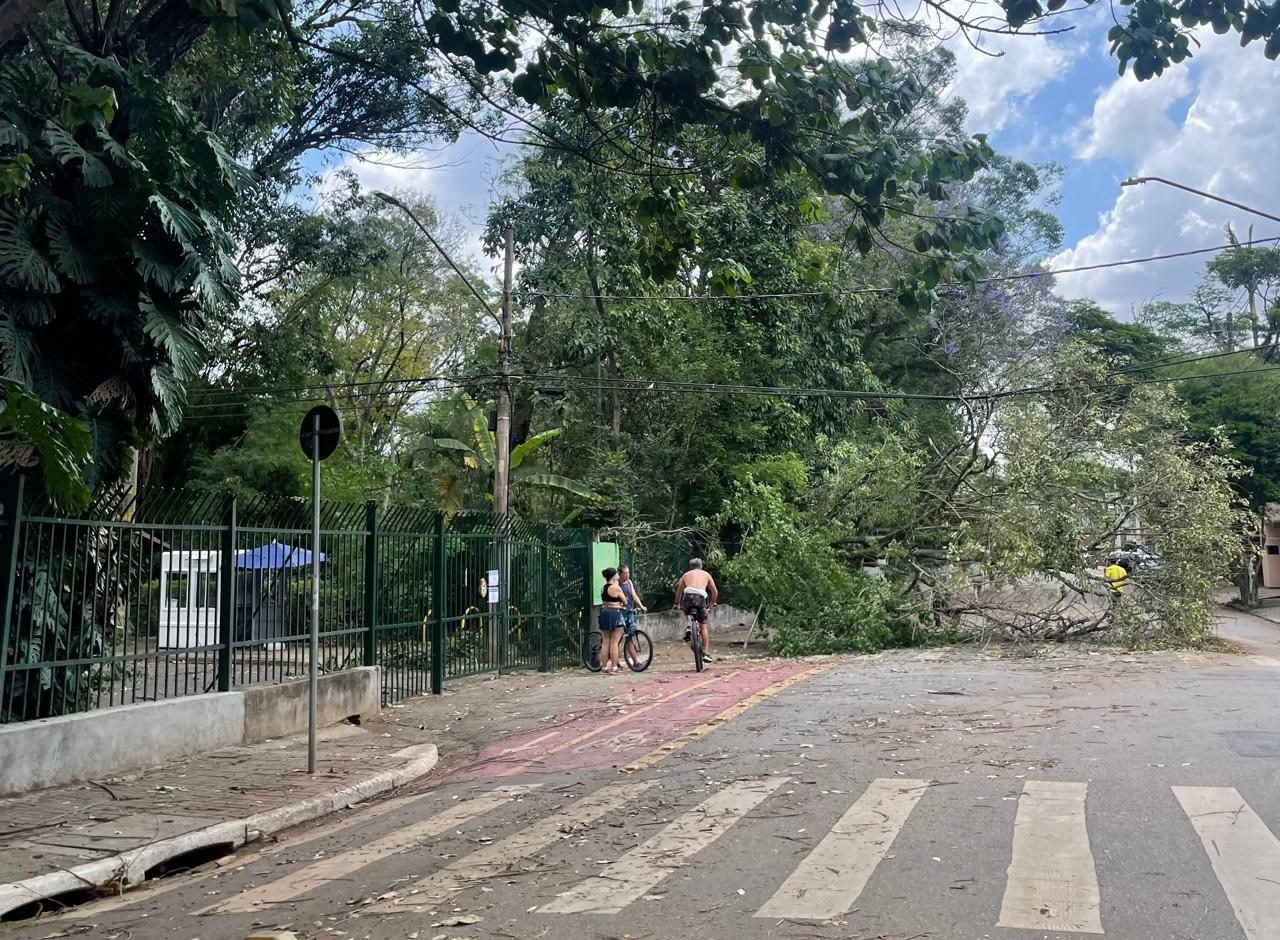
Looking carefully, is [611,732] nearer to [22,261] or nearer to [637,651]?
[22,261]

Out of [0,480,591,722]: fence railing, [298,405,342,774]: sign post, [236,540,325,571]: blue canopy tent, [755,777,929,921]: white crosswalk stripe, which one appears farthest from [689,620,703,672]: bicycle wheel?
[755,777,929,921]: white crosswalk stripe

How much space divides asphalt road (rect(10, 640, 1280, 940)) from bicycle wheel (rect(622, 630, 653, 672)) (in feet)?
24.0

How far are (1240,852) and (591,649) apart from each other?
15366 mm

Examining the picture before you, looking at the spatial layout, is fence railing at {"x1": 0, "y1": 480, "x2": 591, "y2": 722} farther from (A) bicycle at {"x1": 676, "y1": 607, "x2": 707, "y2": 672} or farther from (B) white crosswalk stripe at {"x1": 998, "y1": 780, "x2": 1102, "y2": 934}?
(B) white crosswalk stripe at {"x1": 998, "y1": 780, "x2": 1102, "y2": 934}

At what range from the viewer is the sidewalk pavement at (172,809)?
21.2ft

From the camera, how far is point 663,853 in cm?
619

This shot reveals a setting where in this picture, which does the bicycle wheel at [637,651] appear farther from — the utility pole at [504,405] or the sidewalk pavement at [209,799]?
the sidewalk pavement at [209,799]

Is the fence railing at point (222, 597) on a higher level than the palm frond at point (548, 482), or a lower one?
lower

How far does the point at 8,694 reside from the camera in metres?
8.55

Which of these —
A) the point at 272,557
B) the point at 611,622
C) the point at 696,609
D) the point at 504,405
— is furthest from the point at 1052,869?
the point at 504,405

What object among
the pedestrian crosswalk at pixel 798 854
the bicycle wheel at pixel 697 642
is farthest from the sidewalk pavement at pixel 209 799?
the bicycle wheel at pixel 697 642

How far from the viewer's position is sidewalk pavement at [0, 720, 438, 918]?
648cm

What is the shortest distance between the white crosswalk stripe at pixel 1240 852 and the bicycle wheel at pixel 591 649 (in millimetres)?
13335

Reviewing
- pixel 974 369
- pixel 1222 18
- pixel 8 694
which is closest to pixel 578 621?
pixel 8 694
